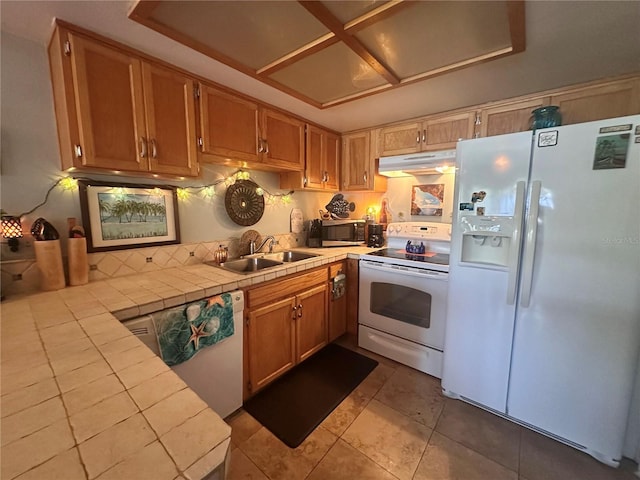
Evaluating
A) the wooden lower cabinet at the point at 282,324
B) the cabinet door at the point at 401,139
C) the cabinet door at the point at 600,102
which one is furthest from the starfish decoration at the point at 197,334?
the cabinet door at the point at 600,102

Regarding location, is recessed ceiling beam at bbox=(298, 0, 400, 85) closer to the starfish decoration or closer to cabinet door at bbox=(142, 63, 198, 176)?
cabinet door at bbox=(142, 63, 198, 176)

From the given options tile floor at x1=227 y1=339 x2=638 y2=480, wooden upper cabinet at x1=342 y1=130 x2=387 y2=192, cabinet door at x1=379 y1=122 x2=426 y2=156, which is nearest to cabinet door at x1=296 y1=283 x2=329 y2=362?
tile floor at x1=227 y1=339 x2=638 y2=480

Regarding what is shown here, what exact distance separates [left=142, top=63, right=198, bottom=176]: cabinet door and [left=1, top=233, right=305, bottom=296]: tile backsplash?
575 millimetres

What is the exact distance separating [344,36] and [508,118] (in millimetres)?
1452

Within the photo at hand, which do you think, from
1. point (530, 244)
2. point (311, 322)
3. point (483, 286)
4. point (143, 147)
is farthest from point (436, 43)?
point (311, 322)

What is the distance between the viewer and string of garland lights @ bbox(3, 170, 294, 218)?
1.38m

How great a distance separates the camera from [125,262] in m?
1.61

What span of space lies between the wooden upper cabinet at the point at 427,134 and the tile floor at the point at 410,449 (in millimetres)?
1973

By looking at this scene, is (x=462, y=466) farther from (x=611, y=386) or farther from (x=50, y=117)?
(x=50, y=117)

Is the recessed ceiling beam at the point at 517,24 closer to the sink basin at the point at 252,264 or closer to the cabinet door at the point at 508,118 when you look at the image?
the cabinet door at the point at 508,118

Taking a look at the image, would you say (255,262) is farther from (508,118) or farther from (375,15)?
(508,118)

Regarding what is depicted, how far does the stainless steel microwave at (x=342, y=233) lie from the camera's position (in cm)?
268

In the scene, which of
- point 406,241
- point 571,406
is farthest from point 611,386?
point 406,241

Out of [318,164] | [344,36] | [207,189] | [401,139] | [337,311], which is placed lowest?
[337,311]
